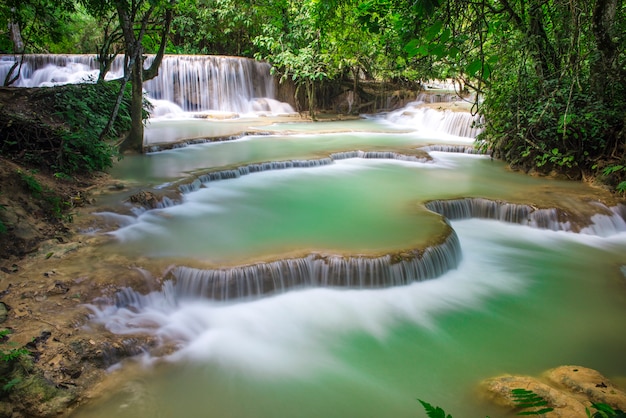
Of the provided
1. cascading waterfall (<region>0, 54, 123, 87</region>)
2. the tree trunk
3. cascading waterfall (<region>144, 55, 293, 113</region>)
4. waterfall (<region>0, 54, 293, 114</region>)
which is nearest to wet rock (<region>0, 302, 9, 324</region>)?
the tree trunk

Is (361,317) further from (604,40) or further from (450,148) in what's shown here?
(450,148)

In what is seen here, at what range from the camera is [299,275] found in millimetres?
5074

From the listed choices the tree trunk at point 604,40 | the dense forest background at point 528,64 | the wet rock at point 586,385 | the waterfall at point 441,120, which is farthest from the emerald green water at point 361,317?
the waterfall at point 441,120

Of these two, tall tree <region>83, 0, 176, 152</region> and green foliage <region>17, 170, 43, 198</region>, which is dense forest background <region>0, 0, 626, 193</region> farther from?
green foliage <region>17, 170, 43, 198</region>

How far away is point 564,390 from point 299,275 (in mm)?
2775

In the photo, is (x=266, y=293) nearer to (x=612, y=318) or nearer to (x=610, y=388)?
(x=610, y=388)

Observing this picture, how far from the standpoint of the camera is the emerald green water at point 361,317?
3646 millimetres

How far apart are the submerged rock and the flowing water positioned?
0.15 metres

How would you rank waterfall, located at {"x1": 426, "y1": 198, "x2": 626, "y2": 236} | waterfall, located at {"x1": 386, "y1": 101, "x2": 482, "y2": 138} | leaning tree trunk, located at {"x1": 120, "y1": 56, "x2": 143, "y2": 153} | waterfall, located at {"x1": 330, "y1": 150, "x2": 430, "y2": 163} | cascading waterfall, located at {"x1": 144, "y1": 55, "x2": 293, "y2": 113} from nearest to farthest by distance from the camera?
waterfall, located at {"x1": 426, "y1": 198, "x2": 626, "y2": 236} → leaning tree trunk, located at {"x1": 120, "y1": 56, "x2": 143, "y2": 153} → waterfall, located at {"x1": 330, "y1": 150, "x2": 430, "y2": 163} → waterfall, located at {"x1": 386, "y1": 101, "x2": 482, "y2": 138} → cascading waterfall, located at {"x1": 144, "y1": 55, "x2": 293, "y2": 113}

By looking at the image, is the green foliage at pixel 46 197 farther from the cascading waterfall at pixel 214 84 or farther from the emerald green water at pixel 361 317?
the cascading waterfall at pixel 214 84

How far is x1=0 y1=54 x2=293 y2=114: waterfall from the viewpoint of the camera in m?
17.1

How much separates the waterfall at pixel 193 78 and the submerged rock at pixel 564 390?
17113 mm

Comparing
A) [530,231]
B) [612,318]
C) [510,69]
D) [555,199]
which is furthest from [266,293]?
[510,69]

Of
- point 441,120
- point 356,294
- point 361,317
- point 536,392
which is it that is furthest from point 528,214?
point 441,120
